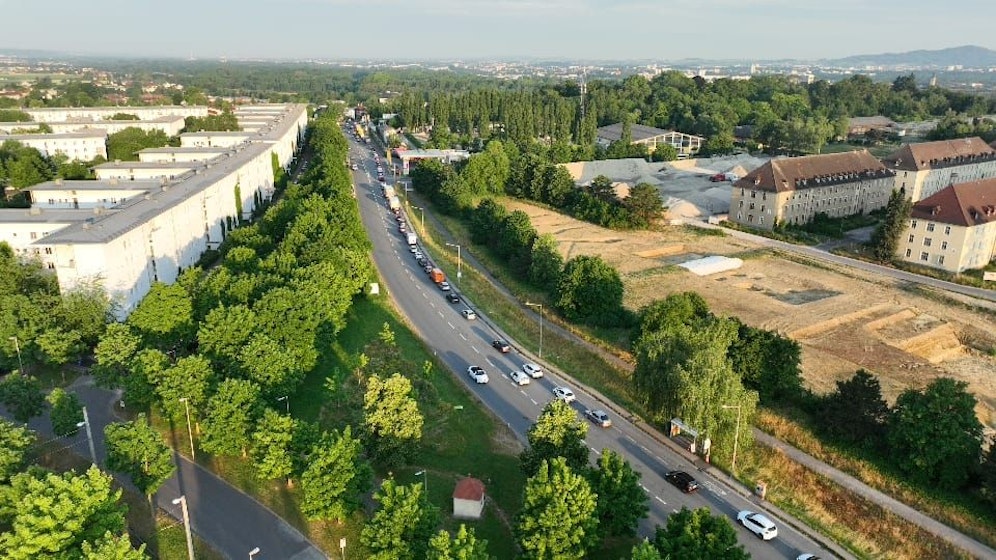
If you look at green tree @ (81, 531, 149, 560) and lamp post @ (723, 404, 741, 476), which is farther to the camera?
lamp post @ (723, 404, 741, 476)

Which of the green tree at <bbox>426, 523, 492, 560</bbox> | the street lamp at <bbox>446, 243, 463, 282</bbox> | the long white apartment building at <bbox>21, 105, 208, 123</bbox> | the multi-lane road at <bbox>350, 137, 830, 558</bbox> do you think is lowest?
the multi-lane road at <bbox>350, 137, 830, 558</bbox>

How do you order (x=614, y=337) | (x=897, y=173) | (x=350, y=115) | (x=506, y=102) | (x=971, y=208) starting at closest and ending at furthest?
(x=614, y=337)
(x=971, y=208)
(x=897, y=173)
(x=506, y=102)
(x=350, y=115)

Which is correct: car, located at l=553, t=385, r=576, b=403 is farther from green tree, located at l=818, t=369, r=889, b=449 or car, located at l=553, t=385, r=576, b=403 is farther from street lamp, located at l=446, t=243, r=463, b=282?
street lamp, located at l=446, t=243, r=463, b=282

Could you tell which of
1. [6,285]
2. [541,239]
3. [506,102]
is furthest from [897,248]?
[506,102]

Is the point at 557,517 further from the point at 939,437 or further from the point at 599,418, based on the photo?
the point at 939,437

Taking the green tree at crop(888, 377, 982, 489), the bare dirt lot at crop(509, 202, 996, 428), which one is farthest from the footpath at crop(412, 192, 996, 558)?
the bare dirt lot at crop(509, 202, 996, 428)

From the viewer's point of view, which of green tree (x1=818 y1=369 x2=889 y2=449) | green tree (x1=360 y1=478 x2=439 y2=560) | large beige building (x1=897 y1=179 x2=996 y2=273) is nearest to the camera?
green tree (x1=360 y1=478 x2=439 y2=560)

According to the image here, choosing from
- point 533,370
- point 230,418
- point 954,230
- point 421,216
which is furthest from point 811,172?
point 230,418

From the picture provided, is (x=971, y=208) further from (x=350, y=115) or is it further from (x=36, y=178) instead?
(x=350, y=115)
